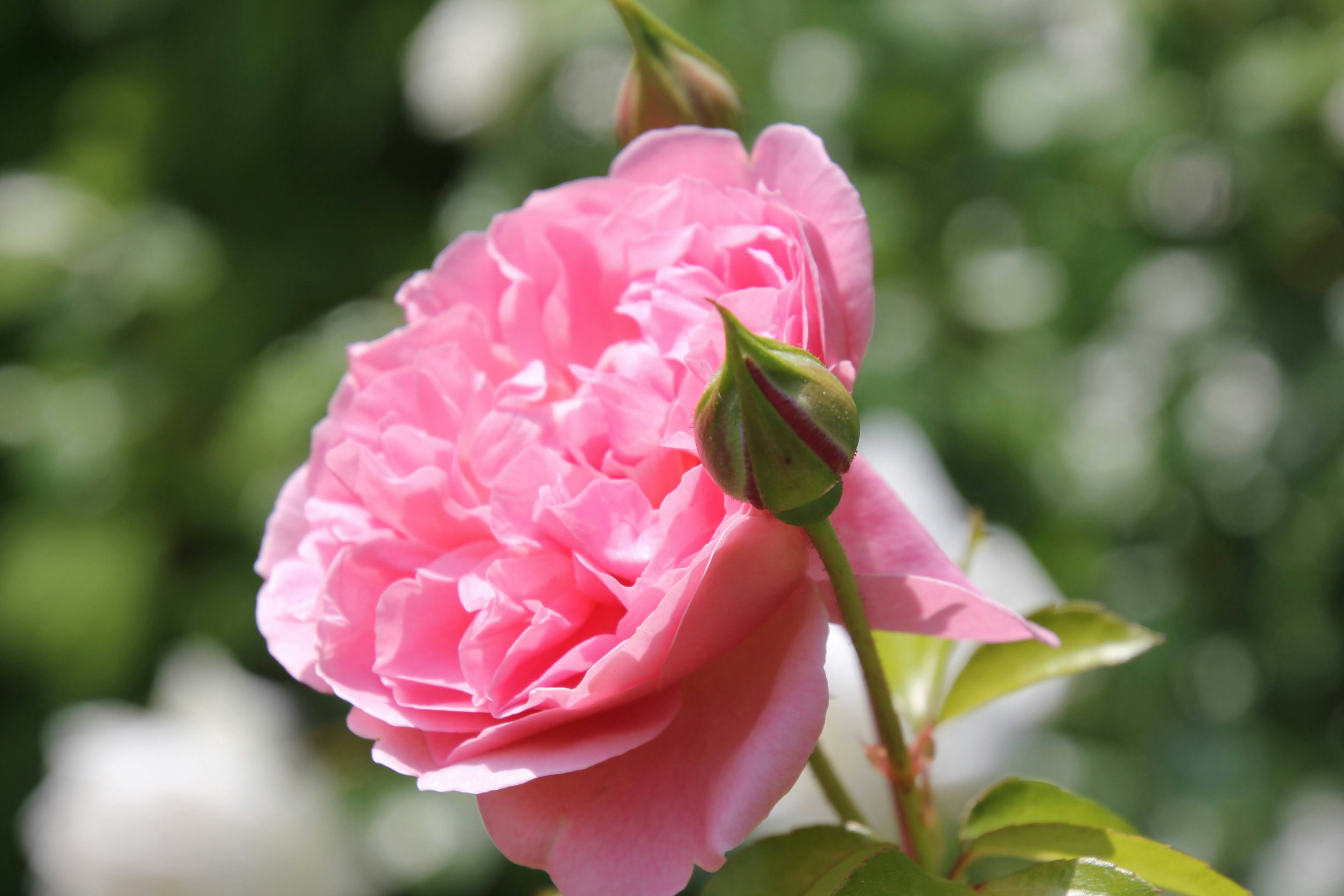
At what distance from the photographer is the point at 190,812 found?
3.26ft

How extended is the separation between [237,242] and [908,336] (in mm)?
1003

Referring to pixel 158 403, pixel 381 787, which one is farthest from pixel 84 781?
pixel 158 403

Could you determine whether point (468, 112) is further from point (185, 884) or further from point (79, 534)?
point (185, 884)

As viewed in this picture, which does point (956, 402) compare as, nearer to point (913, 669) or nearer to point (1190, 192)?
point (1190, 192)

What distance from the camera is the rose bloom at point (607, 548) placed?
0.34 metres

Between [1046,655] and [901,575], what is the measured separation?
0.14 metres

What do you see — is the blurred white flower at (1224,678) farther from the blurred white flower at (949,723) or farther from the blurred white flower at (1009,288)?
the blurred white flower at (1009,288)

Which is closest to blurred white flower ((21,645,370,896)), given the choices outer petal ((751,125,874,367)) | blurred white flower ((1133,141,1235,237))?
outer petal ((751,125,874,367))

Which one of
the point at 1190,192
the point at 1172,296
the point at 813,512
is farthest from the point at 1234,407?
the point at 813,512

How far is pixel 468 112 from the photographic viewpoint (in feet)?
4.19

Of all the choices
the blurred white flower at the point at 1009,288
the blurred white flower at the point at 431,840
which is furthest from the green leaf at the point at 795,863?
the blurred white flower at the point at 1009,288

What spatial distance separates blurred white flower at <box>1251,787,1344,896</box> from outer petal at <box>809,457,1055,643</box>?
0.80 m

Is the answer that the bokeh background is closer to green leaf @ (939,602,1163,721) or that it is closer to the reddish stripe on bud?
green leaf @ (939,602,1163,721)

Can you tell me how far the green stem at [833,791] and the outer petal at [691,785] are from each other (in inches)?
2.7
